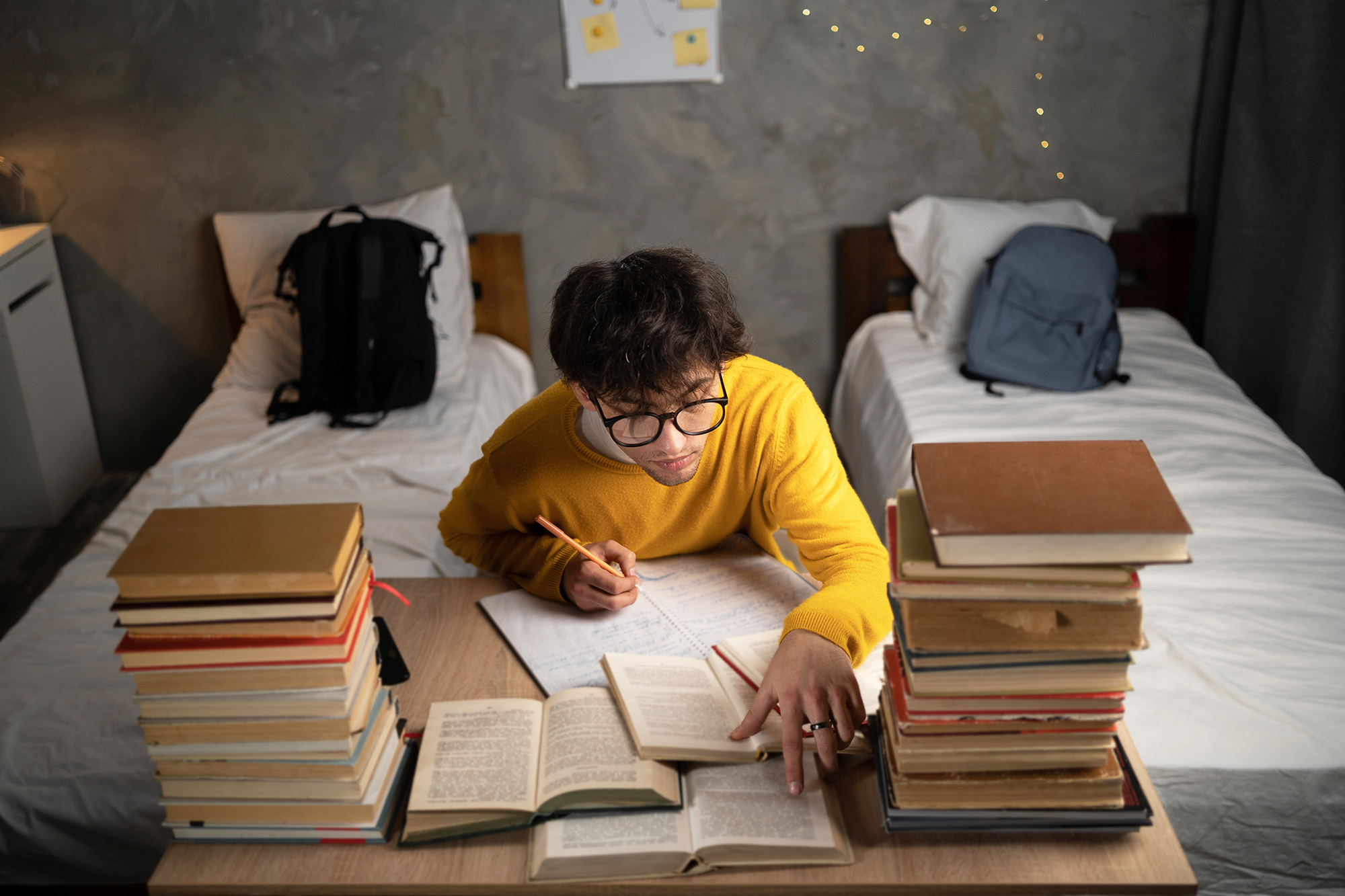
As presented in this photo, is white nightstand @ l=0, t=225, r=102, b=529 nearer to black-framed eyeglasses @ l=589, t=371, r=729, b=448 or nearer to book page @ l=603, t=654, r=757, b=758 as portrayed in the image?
black-framed eyeglasses @ l=589, t=371, r=729, b=448

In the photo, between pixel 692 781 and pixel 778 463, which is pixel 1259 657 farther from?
pixel 692 781

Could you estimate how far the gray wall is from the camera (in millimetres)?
2629

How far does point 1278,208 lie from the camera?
2.42 m

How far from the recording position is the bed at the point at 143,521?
1.36 meters

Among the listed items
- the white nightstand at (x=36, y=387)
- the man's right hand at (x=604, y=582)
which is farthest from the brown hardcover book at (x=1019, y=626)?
the white nightstand at (x=36, y=387)

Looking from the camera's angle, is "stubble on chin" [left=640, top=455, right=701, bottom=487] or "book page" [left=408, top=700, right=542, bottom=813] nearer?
"book page" [left=408, top=700, right=542, bottom=813]

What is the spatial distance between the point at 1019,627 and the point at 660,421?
0.46 metres

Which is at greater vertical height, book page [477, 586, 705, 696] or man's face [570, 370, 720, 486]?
man's face [570, 370, 720, 486]

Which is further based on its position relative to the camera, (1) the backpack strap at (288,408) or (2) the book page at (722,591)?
(1) the backpack strap at (288,408)

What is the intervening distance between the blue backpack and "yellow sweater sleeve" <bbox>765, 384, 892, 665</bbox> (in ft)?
3.90

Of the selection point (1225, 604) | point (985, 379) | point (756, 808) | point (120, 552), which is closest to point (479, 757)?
point (756, 808)

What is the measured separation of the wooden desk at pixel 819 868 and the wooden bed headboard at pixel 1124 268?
6.95 ft

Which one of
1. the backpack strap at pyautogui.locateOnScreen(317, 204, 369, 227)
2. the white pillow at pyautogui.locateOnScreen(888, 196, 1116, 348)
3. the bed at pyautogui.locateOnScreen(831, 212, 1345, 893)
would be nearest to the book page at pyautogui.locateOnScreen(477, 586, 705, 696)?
the bed at pyautogui.locateOnScreen(831, 212, 1345, 893)

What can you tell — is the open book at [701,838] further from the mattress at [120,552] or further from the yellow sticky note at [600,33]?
the yellow sticky note at [600,33]
